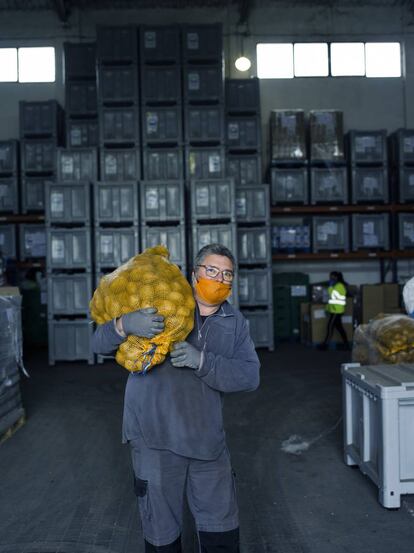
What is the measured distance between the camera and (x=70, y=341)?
10.8 metres

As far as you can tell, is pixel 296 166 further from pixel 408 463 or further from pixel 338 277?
pixel 408 463

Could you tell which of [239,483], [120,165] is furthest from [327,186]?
[239,483]

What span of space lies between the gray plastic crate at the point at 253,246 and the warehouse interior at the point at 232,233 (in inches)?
1.6

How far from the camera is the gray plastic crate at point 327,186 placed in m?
13.3

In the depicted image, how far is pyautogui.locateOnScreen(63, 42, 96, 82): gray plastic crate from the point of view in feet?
42.7

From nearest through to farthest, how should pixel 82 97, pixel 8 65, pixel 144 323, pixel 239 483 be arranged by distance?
1. pixel 144 323
2. pixel 239 483
3. pixel 82 97
4. pixel 8 65

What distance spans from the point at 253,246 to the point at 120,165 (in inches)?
125

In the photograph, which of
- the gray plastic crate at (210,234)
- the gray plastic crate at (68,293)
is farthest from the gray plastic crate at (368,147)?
the gray plastic crate at (68,293)

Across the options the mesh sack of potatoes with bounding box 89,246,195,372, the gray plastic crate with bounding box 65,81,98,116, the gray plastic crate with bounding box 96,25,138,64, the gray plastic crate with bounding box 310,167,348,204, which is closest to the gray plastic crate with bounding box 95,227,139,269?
the gray plastic crate with bounding box 65,81,98,116

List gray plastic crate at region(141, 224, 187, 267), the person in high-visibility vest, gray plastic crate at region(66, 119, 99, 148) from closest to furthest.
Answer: gray plastic crate at region(141, 224, 187, 267)
the person in high-visibility vest
gray plastic crate at region(66, 119, 99, 148)

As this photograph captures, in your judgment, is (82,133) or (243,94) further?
(243,94)

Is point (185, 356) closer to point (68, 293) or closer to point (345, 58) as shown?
point (68, 293)

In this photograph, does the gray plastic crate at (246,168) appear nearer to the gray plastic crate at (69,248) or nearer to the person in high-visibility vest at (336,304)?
the person in high-visibility vest at (336,304)

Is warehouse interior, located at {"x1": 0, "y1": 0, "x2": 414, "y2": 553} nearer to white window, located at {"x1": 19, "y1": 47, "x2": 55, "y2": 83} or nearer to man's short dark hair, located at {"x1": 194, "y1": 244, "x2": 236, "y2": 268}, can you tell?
white window, located at {"x1": 19, "y1": 47, "x2": 55, "y2": 83}
